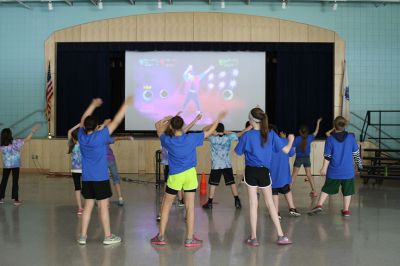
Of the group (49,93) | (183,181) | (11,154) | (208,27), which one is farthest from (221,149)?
(49,93)

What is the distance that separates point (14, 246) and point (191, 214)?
7.23ft

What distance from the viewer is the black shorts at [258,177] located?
6.25 m

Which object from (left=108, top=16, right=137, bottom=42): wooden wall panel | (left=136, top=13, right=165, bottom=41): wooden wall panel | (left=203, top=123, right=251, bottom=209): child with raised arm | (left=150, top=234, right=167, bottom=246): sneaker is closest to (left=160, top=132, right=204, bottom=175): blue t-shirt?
(left=150, top=234, right=167, bottom=246): sneaker

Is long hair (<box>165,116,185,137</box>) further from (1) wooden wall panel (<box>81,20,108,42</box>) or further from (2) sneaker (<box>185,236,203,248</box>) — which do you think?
(1) wooden wall panel (<box>81,20,108,42</box>)

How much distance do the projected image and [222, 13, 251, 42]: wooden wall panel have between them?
0.51m

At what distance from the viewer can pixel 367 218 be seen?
8148 millimetres

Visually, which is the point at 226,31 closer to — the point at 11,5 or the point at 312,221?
the point at 11,5

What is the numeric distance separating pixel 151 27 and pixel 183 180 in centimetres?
1105

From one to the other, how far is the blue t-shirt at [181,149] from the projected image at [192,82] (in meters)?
10.3

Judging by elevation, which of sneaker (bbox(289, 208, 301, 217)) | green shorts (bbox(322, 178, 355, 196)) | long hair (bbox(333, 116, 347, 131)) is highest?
long hair (bbox(333, 116, 347, 131))

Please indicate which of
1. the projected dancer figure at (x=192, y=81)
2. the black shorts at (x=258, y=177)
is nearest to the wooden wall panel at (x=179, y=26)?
the projected dancer figure at (x=192, y=81)

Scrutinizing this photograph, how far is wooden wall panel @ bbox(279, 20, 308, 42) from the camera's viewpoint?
53.5ft

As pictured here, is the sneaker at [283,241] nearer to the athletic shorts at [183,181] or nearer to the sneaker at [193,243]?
the sneaker at [193,243]

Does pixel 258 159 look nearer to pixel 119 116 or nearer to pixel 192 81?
pixel 119 116
